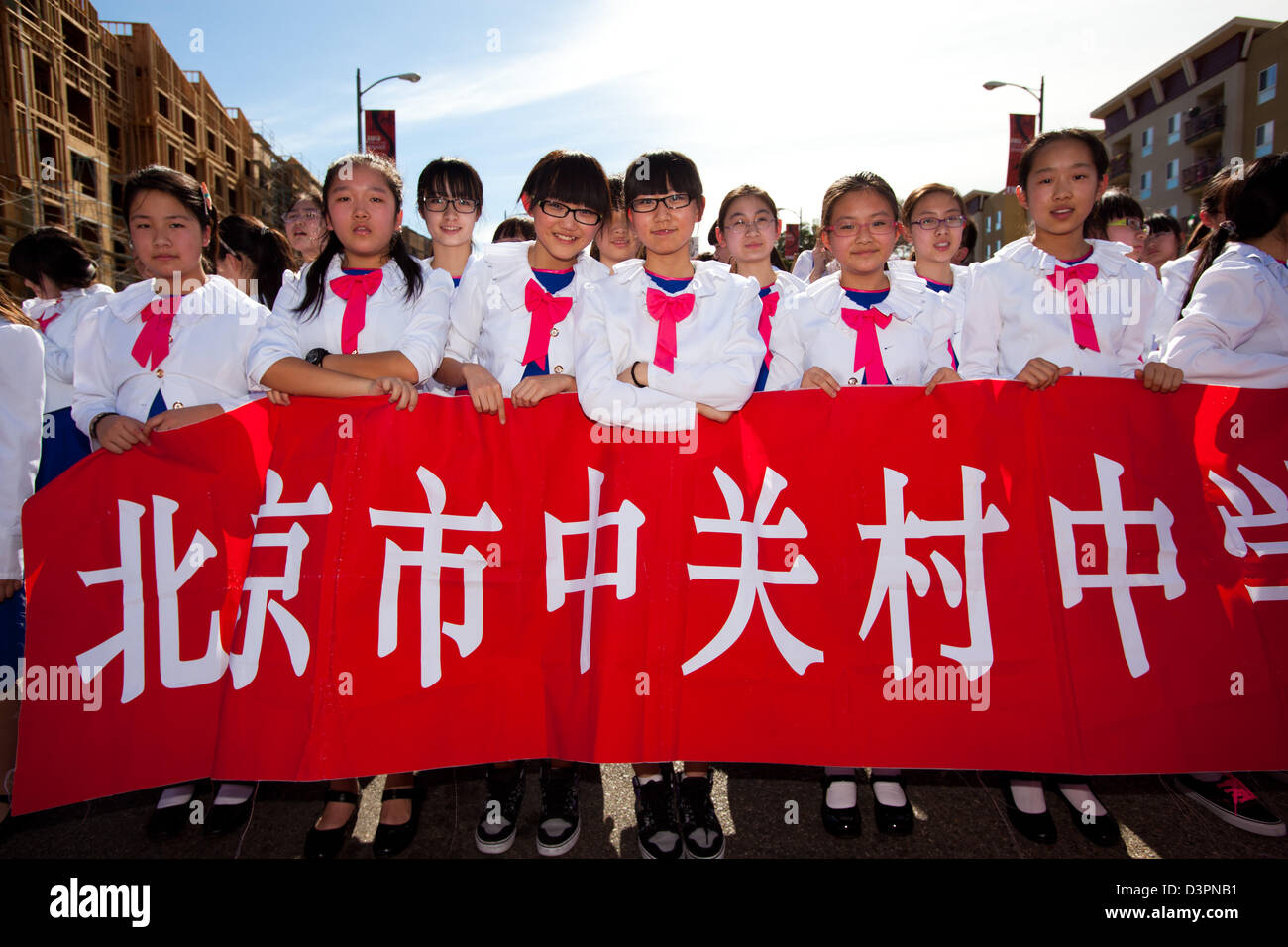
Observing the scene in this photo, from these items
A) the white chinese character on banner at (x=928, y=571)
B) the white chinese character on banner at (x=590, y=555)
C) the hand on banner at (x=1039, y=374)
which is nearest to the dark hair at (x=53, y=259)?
the white chinese character on banner at (x=590, y=555)

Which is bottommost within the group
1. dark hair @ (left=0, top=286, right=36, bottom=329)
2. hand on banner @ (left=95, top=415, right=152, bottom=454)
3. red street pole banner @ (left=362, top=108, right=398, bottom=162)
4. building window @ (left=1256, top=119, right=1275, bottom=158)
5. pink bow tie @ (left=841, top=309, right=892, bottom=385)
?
hand on banner @ (left=95, top=415, right=152, bottom=454)

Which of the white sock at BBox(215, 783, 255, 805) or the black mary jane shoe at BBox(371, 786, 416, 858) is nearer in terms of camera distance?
the black mary jane shoe at BBox(371, 786, 416, 858)

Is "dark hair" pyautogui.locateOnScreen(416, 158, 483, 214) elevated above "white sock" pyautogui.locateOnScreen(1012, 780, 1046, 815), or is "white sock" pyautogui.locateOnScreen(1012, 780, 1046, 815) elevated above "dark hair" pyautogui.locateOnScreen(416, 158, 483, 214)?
"dark hair" pyautogui.locateOnScreen(416, 158, 483, 214)

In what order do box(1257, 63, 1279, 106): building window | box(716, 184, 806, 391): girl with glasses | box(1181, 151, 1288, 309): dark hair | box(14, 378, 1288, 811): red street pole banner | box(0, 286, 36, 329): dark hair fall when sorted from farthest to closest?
1. box(1257, 63, 1279, 106): building window
2. box(716, 184, 806, 391): girl with glasses
3. box(1181, 151, 1288, 309): dark hair
4. box(0, 286, 36, 329): dark hair
5. box(14, 378, 1288, 811): red street pole banner

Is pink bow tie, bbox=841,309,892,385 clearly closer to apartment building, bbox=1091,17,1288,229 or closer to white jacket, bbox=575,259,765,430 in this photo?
white jacket, bbox=575,259,765,430

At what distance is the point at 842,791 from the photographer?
9.18 feet

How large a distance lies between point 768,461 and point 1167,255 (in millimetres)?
5100

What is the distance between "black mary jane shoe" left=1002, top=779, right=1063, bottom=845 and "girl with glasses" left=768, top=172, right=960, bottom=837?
511 millimetres

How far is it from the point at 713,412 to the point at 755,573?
610mm

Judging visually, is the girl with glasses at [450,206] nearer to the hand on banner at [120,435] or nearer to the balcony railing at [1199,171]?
the hand on banner at [120,435]

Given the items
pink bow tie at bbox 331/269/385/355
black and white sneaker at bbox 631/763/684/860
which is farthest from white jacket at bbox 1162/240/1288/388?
pink bow tie at bbox 331/269/385/355

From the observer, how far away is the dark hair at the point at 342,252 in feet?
10.0

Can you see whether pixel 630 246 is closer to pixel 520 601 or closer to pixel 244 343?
pixel 244 343

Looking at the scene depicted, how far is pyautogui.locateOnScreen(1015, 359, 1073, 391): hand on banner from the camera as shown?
270cm
